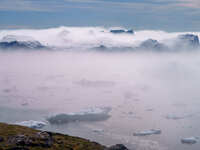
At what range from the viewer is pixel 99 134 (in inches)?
3666

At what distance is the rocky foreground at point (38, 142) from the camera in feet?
193

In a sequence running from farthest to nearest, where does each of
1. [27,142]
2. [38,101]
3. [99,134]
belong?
[38,101] < [99,134] < [27,142]

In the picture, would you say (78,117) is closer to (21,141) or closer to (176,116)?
(176,116)

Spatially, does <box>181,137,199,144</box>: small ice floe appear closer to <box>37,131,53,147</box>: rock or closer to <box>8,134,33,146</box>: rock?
<box>37,131,53,147</box>: rock

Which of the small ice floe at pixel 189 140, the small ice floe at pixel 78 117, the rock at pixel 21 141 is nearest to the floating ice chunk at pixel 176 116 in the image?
the small ice floe at pixel 78 117

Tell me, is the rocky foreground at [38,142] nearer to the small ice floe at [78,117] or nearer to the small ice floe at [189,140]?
the small ice floe at [189,140]

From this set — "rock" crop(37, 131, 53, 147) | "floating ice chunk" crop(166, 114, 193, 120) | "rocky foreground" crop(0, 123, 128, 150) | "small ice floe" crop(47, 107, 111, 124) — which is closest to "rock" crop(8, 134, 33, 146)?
"rocky foreground" crop(0, 123, 128, 150)

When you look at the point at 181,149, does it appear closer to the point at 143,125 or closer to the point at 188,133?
the point at 188,133

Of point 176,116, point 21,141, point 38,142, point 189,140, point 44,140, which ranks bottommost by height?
point 21,141

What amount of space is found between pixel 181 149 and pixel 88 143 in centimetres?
2428

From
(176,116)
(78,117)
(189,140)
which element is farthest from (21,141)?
A: (176,116)

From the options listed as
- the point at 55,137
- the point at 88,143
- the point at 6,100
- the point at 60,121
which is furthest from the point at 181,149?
the point at 6,100

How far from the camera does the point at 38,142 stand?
61938mm

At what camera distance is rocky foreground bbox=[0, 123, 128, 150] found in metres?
58.9
